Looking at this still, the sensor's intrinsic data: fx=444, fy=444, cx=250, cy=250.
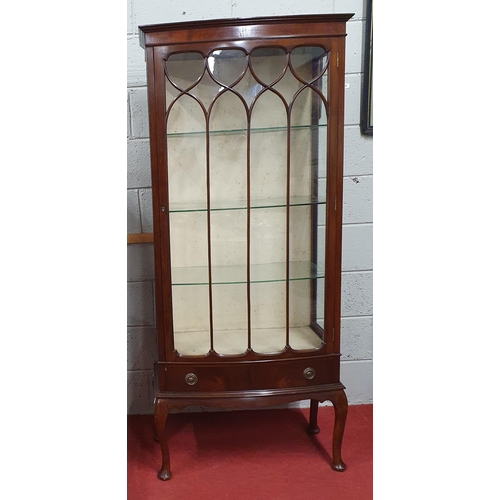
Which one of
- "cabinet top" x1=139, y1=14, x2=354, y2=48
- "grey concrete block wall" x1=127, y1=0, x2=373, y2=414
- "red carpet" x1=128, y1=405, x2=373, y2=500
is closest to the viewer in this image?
"cabinet top" x1=139, y1=14, x2=354, y2=48

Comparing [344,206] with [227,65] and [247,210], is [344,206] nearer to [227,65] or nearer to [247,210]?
[247,210]

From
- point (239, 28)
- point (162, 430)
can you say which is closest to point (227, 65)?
point (239, 28)

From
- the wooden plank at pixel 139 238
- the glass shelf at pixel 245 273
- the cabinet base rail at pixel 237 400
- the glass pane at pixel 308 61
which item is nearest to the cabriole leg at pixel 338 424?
the cabinet base rail at pixel 237 400

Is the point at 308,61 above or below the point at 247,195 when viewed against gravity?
above

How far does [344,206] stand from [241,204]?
0.49 m

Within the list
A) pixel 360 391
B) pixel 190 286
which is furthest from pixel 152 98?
pixel 360 391

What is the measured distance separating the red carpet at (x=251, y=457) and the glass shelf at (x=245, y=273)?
573 millimetres

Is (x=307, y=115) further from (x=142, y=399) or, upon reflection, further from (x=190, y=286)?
(x=142, y=399)

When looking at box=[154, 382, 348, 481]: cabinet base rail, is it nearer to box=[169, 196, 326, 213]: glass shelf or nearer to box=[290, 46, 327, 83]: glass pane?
box=[169, 196, 326, 213]: glass shelf

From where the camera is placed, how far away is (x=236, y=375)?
1.28m

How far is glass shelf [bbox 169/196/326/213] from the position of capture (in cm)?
126

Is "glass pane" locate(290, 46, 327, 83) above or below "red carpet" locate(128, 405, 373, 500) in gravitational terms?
above

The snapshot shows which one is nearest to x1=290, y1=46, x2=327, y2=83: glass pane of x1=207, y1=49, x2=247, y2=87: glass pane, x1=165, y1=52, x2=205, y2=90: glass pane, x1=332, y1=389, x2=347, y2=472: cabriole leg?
x1=207, y1=49, x2=247, y2=87: glass pane

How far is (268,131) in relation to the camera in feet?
4.07
